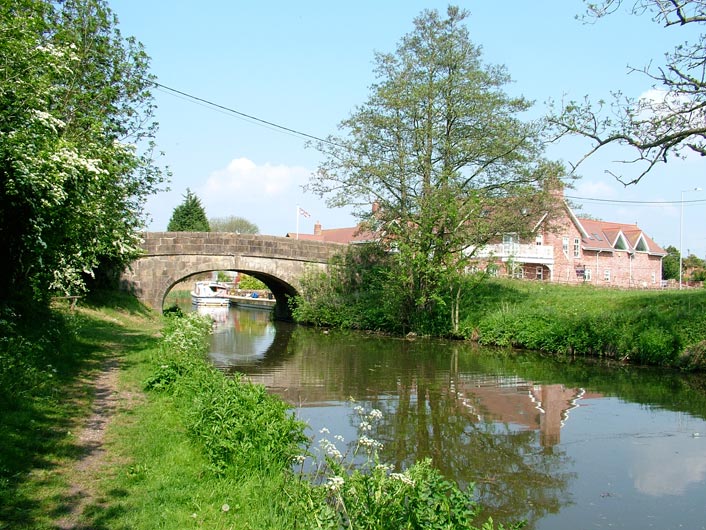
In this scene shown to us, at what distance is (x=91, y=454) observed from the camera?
17.8 feet

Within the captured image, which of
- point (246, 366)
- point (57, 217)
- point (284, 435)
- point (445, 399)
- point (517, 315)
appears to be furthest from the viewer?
point (517, 315)

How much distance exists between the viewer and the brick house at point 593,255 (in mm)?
41031

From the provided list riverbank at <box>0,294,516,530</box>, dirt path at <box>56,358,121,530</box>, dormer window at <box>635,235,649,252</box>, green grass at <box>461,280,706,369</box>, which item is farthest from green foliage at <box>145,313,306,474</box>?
dormer window at <box>635,235,649,252</box>

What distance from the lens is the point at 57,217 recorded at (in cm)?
848

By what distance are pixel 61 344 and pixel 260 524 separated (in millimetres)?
7092

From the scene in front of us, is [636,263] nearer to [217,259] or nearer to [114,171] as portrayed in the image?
[217,259]

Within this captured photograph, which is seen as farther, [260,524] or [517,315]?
[517,315]

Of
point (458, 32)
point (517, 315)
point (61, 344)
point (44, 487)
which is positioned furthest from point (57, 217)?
point (458, 32)

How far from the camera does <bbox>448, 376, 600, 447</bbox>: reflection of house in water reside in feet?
31.4

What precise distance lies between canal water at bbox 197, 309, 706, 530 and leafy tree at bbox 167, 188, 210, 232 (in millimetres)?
30526

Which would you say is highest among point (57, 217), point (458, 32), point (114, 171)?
point (458, 32)

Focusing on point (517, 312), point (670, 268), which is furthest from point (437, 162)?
point (670, 268)

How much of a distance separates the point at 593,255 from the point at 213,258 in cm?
3100

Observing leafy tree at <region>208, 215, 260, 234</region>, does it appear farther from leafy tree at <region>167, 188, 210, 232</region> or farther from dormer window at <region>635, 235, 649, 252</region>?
dormer window at <region>635, 235, 649, 252</region>
